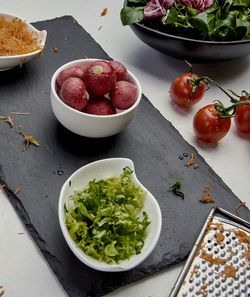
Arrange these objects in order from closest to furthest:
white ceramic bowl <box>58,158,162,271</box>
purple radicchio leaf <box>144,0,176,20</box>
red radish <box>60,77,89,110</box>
A: white ceramic bowl <box>58,158,162,271</box>
red radish <box>60,77,89,110</box>
purple radicchio leaf <box>144,0,176,20</box>

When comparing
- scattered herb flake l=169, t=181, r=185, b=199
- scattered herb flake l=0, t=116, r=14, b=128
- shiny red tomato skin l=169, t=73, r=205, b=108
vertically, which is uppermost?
shiny red tomato skin l=169, t=73, r=205, b=108

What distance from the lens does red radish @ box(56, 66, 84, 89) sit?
1.42 metres

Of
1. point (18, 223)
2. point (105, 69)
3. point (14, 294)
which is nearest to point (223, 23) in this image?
point (105, 69)

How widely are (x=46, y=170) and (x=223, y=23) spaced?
867 millimetres

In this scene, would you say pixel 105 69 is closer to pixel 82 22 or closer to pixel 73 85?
pixel 73 85

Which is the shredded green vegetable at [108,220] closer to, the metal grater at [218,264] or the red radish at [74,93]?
the metal grater at [218,264]

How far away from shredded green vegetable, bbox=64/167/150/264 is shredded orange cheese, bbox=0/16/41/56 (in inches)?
25.3

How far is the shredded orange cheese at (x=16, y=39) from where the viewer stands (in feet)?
5.27

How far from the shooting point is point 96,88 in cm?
138

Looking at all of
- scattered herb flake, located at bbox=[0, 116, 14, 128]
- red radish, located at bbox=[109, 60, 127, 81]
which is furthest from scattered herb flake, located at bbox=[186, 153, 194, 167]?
scattered herb flake, located at bbox=[0, 116, 14, 128]

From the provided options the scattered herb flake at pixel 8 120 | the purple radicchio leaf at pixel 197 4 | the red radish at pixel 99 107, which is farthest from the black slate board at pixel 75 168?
the purple radicchio leaf at pixel 197 4

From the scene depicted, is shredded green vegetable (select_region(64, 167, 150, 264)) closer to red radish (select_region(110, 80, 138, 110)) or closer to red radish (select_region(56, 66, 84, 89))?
red radish (select_region(110, 80, 138, 110))

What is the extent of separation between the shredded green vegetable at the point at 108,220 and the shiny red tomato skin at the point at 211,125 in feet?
1.34

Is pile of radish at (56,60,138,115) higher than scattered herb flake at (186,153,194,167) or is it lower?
higher
